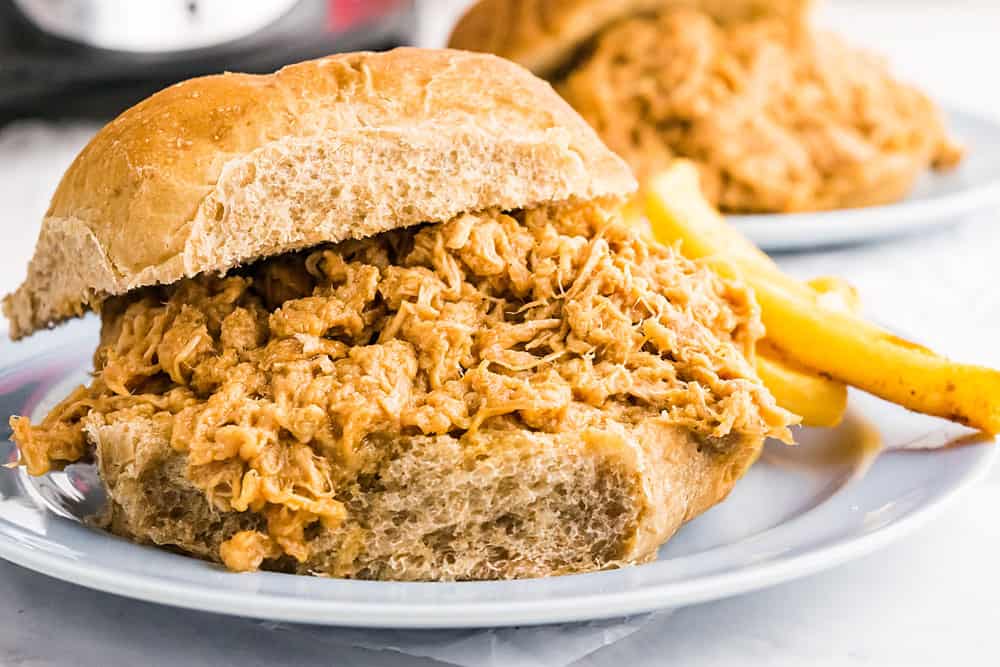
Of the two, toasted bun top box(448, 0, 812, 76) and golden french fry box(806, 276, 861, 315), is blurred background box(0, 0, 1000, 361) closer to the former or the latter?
toasted bun top box(448, 0, 812, 76)

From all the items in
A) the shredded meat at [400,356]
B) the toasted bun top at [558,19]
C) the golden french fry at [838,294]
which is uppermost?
the shredded meat at [400,356]

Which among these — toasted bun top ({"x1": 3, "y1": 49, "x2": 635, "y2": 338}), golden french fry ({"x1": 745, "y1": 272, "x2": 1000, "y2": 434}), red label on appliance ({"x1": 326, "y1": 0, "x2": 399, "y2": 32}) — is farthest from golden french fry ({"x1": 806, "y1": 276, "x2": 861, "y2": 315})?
red label on appliance ({"x1": 326, "y1": 0, "x2": 399, "y2": 32})

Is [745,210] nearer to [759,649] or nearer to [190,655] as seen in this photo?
[759,649]

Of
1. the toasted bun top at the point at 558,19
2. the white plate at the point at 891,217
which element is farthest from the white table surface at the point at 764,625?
the toasted bun top at the point at 558,19

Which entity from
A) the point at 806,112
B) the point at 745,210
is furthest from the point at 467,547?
the point at 806,112

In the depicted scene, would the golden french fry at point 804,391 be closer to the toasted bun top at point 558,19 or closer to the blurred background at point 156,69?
the blurred background at point 156,69

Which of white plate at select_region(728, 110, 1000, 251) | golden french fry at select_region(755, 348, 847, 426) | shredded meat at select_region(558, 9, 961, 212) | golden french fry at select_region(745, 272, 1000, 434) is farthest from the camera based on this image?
shredded meat at select_region(558, 9, 961, 212)
